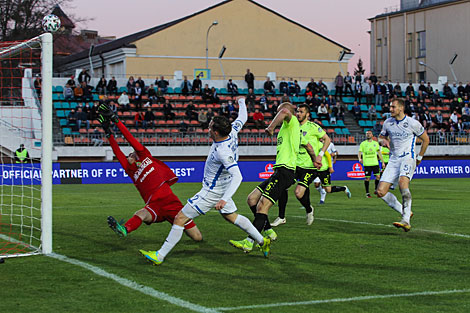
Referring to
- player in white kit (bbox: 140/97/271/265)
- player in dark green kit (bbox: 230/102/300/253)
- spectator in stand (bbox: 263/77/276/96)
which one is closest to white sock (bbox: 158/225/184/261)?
player in white kit (bbox: 140/97/271/265)

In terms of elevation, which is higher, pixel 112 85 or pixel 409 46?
pixel 409 46

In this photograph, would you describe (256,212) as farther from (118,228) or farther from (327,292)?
(327,292)

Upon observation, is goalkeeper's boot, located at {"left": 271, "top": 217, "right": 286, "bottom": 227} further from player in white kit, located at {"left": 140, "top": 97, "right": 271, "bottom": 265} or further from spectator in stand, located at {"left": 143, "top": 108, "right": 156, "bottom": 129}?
spectator in stand, located at {"left": 143, "top": 108, "right": 156, "bottom": 129}

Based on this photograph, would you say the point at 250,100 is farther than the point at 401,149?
Yes

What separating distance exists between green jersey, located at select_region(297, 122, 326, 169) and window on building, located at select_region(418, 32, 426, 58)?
51.7 m

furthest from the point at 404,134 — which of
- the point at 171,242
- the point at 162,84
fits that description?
the point at 162,84

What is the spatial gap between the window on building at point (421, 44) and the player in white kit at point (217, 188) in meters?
57.6

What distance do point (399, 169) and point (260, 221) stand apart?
3.22m

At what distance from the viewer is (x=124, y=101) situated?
37.8m

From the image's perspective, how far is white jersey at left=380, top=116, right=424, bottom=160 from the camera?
11.5 metres

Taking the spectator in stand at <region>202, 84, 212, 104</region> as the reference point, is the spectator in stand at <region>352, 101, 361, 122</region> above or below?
below

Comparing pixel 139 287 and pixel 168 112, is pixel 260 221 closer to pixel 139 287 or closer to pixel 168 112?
pixel 139 287

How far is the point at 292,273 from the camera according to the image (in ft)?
26.2

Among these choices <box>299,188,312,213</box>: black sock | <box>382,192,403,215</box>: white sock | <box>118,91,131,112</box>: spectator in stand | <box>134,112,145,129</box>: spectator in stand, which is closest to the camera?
<box>382,192,403,215</box>: white sock
